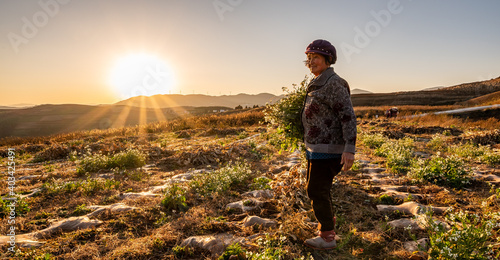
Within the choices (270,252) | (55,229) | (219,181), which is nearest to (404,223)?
(270,252)

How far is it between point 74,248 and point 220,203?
262 cm

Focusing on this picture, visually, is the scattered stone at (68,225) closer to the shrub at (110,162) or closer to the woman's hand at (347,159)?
the shrub at (110,162)

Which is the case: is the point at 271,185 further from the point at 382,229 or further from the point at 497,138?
the point at 497,138

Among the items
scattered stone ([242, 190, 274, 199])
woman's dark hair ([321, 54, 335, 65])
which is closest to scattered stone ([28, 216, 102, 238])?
scattered stone ([242, 190, 274, 199])

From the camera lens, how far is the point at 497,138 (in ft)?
33.0

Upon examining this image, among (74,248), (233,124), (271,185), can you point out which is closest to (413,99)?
(233,124)

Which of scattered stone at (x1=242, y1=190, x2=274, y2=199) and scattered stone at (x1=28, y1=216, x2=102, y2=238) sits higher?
scattered stone at (x1=242, y1=190, x2=274, y2=199)

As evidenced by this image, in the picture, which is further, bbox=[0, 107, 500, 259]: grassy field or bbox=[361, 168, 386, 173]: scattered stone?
bbox=[361, 168, 386, 173]: scattered stone

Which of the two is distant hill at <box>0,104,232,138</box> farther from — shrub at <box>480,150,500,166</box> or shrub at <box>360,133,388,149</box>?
shrub at <box>480,150,500,166</box>

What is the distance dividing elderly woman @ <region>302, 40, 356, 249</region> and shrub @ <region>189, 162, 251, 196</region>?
9.30 ft

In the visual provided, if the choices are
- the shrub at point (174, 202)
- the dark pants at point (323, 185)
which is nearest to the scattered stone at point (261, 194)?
the shrub at point (174, 202)

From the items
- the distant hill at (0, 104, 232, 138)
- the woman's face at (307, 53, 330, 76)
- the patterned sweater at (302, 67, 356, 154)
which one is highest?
the woman's face at (307, 53, 330, 76)

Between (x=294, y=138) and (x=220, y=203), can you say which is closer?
(x=294, y=138)

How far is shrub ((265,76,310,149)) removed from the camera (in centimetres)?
434
